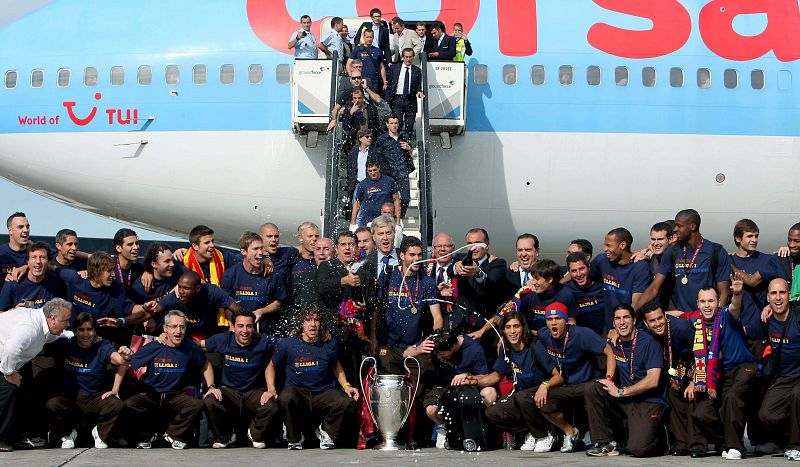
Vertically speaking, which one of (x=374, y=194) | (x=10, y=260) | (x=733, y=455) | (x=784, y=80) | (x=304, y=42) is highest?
(x=304, y=42)

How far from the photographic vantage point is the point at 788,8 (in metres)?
18.1

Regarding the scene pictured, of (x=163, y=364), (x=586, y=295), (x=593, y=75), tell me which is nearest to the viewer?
(x=163, y=364)

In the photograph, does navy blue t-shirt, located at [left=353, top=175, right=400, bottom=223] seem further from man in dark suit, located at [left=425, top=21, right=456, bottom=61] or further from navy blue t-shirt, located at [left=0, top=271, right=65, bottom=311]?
navy blue t-shirt, located at [left=0, top=271, right=65, bottom=311]

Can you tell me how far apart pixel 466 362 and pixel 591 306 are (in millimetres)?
1475

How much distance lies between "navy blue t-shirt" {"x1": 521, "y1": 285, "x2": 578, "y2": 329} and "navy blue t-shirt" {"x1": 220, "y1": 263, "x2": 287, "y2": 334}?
8.09 feet

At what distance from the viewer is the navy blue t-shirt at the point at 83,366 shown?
1079cm

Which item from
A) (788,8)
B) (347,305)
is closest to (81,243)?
(788,8)

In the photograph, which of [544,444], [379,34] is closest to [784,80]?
[379,34]

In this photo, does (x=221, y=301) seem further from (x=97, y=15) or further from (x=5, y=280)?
(x=97, y=15)

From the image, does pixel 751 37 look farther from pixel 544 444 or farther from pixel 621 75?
pixel 544 444

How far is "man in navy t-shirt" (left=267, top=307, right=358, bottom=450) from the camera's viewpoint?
10664mm

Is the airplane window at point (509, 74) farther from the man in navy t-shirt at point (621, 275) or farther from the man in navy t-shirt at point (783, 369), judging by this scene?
the man in navy t-shirt at point (783, 369)

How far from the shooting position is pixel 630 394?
1029 cm

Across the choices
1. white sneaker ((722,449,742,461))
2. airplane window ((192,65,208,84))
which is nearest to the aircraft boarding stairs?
airplane window ((192,65,208,84))
